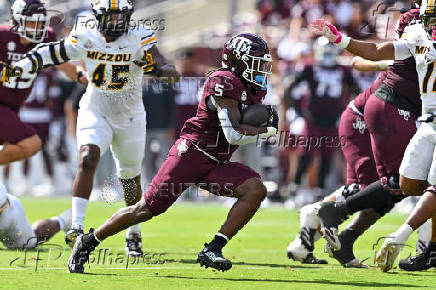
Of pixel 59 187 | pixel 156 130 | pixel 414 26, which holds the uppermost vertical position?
pixel 414 26

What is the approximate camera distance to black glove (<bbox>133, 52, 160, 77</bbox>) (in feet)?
25.9

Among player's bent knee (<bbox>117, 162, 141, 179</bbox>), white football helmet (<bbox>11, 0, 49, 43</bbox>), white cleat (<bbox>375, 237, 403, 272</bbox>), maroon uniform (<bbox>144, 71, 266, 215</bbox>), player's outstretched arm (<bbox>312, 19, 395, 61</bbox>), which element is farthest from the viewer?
white football helmet (<bbox>11, 0, 49, 43</bbox>)

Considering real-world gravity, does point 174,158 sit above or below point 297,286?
above

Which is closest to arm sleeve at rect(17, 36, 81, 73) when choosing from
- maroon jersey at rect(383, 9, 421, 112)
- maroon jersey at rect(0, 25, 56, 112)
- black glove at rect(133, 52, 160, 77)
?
black glove at rect(133, 52, 160, 77)

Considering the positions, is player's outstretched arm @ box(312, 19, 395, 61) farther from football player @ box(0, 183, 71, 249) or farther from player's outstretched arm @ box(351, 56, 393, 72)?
football player @ box(0, 183, 71, 249)

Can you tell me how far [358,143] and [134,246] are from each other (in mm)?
2033

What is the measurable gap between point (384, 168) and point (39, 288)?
291 centimetres

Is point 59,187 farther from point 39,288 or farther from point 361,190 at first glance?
point 39,288

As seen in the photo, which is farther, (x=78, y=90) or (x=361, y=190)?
(x=78, y=90)

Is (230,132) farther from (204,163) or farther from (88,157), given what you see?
(88,157)

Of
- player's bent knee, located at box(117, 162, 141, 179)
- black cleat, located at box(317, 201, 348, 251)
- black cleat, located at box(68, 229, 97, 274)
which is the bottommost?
black cleat, located at box(68, 229, 97, 274)

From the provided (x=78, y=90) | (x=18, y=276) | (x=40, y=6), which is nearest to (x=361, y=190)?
(x=18, y=276)

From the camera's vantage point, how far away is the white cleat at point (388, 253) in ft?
21.7

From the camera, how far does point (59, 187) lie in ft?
51.3
